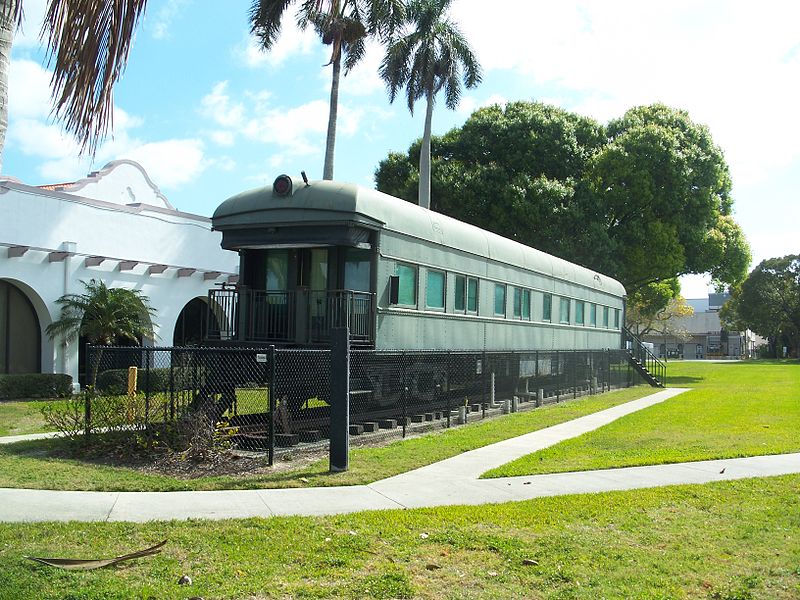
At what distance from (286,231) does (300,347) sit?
187 centimetres

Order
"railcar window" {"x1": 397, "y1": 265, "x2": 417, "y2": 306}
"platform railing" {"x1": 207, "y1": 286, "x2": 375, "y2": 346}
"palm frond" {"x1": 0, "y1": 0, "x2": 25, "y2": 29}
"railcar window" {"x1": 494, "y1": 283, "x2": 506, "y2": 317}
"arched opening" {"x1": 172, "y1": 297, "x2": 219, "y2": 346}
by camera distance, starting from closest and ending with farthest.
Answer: "palm frond" {"x1": 0, "y1": 0, "x2": 25, "y2": 29} → "platform railing" {"x1": 207, "y1": 286, "x2": 375, "y2": 346} → "railcar window" {"x1": 397, "y1": 265, "x2": 417, "y2": 306} → "railcar window" {"x1": 494, "y1": 283, "x2": 506, "y2": 317} → "arched opening" {"x1": 172, "y1": 297, "x2": 219, "y2": 346}

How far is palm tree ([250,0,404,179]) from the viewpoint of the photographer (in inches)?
979

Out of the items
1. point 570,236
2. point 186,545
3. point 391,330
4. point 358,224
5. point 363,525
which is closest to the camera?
point 186,545

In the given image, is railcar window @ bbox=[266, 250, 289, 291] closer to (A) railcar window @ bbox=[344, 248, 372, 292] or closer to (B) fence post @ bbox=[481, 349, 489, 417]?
(A) railcar window @ bbox=[344, 248, 372, 292]

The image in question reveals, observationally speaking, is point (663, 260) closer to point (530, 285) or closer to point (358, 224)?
point (530, 285)

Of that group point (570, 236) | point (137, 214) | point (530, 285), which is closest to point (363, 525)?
point (530, 285)

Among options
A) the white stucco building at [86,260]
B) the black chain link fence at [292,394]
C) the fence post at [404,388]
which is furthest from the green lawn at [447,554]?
the white stucco building at [86,260]

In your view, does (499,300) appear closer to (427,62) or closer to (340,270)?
→ (340,270)

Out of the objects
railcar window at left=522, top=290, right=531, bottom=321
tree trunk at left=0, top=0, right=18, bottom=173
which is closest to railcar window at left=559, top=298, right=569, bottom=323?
railcar window at left=522, top=290, right=531, bottom=321

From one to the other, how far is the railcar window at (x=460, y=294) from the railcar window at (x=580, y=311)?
30.0 feet

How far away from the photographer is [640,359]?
32.3 metres

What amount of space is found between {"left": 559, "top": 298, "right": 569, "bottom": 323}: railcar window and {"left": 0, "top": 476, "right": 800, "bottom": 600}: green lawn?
50.6ft

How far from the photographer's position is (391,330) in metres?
13.6

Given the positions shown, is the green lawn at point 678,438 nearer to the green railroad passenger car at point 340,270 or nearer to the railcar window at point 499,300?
the green railroad passenger car at point 340,270
